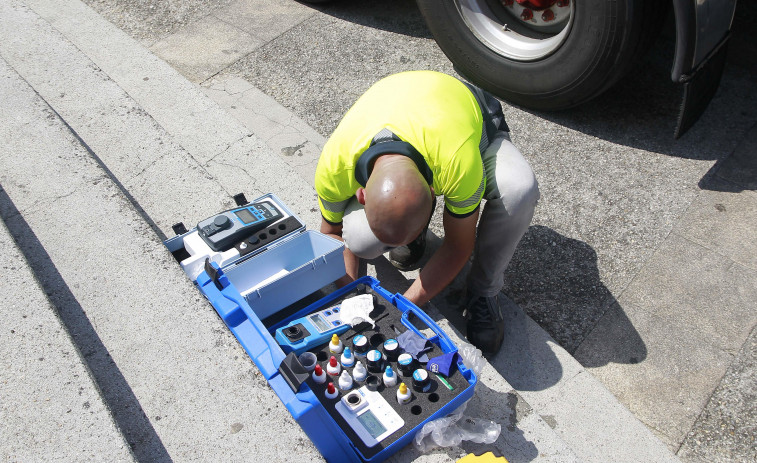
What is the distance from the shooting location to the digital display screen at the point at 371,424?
1.75 metres

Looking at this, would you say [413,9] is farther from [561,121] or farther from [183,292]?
[183,292]

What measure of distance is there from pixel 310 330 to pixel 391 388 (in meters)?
0.32

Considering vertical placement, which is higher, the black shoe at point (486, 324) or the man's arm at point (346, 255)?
the man's arm at point (346, 255)

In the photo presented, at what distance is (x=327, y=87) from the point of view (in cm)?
343

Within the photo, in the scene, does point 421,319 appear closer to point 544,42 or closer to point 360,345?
point 360,345

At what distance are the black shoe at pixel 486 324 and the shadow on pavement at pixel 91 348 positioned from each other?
1.16 metres

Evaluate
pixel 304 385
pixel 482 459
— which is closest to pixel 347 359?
pixel 304 385

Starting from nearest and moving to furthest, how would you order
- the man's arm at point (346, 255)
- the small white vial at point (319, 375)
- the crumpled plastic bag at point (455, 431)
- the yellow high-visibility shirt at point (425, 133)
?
1. the crumpled plastic bag at point (455, 431)
2. the small white vial at point (319, 375)
3. the yellow high-visibility shirt at point (425, 133)
4. the man's arm at point (346, 255)

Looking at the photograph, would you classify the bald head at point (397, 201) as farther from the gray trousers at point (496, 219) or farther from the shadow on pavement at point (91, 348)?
the shadow on pavement at point (91, 348)

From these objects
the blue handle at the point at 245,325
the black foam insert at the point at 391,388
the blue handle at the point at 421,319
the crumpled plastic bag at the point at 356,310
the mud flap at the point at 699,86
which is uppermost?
the mud flap at the point at 699,86

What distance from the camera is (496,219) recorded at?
2.18m

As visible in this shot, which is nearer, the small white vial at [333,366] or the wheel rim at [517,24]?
the small white vial at [333,366]

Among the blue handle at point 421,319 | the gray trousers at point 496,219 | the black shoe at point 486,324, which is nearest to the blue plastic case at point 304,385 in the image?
the blue handle at point 421,319

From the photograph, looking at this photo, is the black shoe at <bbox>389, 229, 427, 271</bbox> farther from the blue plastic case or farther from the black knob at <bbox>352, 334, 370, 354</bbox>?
the black knob at <bbox>352, 334, 370, 354</bbox>
